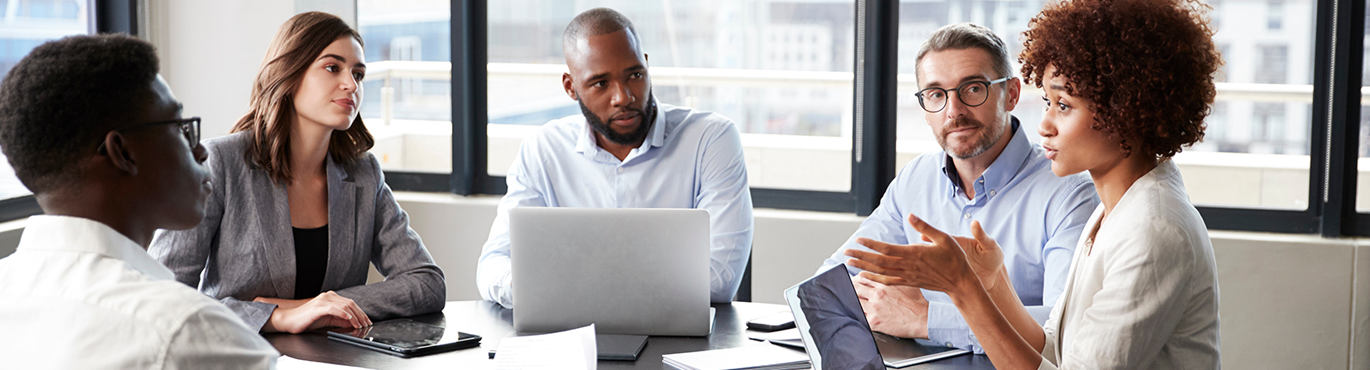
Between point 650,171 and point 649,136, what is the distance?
94mm

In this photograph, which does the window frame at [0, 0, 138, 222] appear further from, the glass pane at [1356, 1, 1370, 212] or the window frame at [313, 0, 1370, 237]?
the glass pane at [1356, 1, 1370, 212]

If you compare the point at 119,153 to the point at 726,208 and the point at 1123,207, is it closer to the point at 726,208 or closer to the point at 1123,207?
the point at 1123,207

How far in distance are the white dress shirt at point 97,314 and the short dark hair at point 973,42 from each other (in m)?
1.69

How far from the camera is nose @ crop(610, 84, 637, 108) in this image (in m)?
2.47

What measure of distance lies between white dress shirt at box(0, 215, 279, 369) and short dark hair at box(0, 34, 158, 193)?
0.22ft

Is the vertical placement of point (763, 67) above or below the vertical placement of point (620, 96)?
above

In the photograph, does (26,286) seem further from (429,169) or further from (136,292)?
(429,169)

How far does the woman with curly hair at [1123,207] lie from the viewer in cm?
129

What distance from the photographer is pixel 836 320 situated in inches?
56.7

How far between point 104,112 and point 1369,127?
3.66 metres

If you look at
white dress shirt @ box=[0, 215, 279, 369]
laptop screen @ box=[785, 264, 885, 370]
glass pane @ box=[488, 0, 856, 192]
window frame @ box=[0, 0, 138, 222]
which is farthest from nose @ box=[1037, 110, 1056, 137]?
window frame @ box=[0, 0, 138, 222]

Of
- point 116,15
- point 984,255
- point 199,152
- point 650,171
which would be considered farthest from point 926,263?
point 116,15

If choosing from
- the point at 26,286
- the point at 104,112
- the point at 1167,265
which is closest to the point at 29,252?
the point at 26,286

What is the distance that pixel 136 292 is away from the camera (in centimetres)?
95
